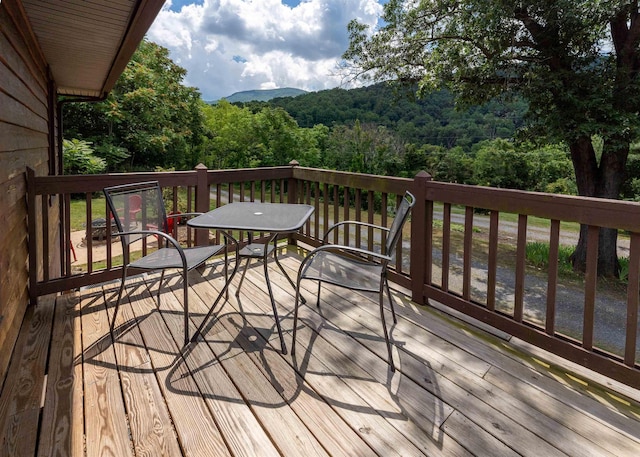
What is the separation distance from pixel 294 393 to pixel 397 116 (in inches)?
986

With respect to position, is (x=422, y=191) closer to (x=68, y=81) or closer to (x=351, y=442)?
(x=351, y=442)

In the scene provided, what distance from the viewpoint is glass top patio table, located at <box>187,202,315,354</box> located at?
209 centimetres

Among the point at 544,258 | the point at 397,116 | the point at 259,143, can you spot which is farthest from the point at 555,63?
the point at 397,116

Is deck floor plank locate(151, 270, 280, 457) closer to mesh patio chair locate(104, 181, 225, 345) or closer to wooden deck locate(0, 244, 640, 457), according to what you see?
wooden deck locate(0, 244, 640, 457)

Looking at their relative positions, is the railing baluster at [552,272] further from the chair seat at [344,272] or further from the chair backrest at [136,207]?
the chair backrest at [136,207]

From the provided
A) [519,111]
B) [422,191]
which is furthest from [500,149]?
[422,191]

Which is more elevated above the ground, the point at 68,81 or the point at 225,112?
the point at 225,112

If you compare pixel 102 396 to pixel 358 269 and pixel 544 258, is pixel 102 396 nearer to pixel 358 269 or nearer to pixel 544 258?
pixel 358 269

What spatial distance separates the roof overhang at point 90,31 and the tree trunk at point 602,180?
25.6 feet

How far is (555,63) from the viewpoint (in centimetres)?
692

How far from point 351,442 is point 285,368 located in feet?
1.94

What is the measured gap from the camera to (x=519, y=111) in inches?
331

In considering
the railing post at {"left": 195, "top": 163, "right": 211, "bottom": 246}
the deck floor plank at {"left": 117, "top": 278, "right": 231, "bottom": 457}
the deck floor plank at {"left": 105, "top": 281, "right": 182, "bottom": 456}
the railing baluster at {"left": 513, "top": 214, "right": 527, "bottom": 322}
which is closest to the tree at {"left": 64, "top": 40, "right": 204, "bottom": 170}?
the railing post at {"left": 195, "top": 163, "right": 211, "bottom": 246}

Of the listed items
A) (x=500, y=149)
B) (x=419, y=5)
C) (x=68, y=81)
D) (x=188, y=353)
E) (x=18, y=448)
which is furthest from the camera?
(x=500, y=149)
